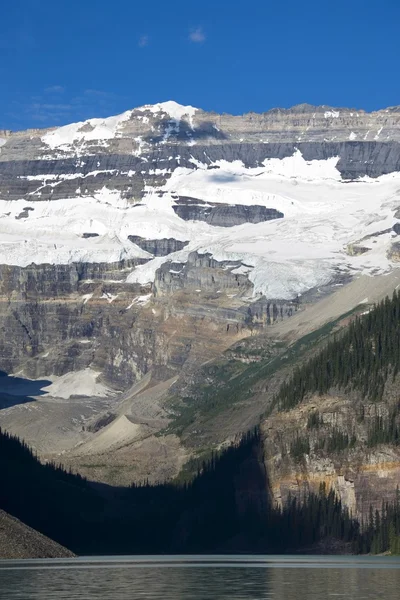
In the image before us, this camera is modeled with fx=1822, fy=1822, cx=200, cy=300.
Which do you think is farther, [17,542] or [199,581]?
[17,542]

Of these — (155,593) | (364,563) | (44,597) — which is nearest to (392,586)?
(155,593)

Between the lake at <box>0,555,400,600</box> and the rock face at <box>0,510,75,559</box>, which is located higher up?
the rock face at <box>0,510,75,559</box>

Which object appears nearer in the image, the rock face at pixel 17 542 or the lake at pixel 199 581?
the lake at pixel 199 581

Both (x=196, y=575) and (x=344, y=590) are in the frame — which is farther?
(x=196, y=575)

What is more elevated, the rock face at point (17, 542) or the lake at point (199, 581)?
the rock face at point (17, 542)

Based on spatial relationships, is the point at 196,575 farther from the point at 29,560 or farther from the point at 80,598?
the point at 80,598

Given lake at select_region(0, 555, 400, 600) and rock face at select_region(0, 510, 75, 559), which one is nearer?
lake at select_region(0, 555, 400, 600)

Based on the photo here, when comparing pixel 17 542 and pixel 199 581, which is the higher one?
pixel 17 542

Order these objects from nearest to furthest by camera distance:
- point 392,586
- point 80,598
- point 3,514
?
1. point 80,598
2. point 392,586
3. point 3,514
